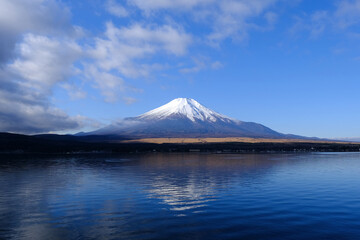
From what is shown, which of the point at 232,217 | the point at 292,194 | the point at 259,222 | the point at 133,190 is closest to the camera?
the point at 259,222

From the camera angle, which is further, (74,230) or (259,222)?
(259,222)

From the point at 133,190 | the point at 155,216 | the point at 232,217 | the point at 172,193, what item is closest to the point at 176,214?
the point at 155,216

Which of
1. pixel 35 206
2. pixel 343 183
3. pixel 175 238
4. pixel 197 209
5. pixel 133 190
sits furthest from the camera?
pixel 343 183

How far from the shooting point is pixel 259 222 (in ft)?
59.3

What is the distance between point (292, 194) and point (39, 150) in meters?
174

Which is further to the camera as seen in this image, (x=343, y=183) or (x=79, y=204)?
(x=343, y=183)

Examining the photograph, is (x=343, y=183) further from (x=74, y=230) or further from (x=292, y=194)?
(x=74, y=230)

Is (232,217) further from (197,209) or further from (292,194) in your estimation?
(292,194)

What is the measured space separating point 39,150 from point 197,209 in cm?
17442

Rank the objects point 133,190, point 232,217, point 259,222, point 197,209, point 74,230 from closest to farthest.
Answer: point 74,230 < point 259,222 < point 232,217 < point 197,209 < point 133,190

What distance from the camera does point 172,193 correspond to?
2864 cm

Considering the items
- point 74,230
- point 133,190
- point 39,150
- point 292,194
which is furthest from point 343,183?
point 39,150

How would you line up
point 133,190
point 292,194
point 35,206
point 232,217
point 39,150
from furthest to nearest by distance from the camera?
point 39,150
point 133,190
point 292,194
point 35,206
point 232,217

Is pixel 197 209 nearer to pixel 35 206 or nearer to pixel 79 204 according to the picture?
pixel 79 204
